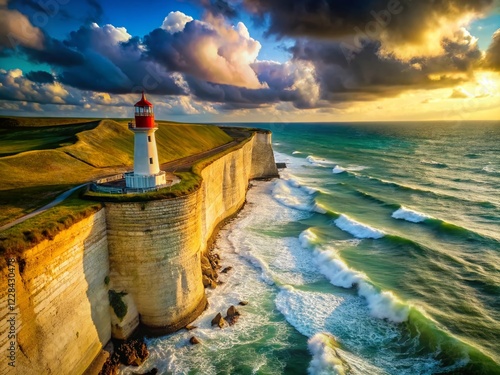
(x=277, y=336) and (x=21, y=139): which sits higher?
(x=21, y=139)

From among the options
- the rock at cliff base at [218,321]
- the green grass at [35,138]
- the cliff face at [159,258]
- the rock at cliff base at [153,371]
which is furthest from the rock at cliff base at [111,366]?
the green grass at [35,138]

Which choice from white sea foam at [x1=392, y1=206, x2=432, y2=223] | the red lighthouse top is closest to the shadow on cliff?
the red lighthouse top

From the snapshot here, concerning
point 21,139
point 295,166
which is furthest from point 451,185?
→ point 21,139

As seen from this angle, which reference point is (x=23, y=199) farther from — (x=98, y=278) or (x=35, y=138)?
(x=35, y=138)

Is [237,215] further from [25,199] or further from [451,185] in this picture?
[451,185]

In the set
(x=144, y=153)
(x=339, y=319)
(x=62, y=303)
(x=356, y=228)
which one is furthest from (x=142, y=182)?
(x=356, y=228)
